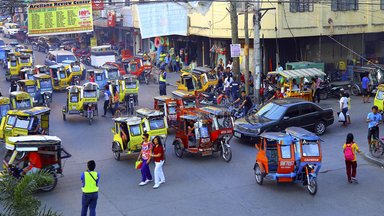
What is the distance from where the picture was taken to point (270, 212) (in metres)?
12.8

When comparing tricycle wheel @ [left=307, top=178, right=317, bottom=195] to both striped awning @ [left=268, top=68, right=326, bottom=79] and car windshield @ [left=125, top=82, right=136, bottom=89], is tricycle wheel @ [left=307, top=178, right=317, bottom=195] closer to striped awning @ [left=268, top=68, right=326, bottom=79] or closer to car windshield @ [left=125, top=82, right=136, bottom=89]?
striped awning @ [left=268, top=68, right=326, bottom=79]

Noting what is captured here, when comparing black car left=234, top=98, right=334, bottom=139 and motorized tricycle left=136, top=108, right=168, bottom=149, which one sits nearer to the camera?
motorized tricycle left=136, top=108, right=168, bottom=149

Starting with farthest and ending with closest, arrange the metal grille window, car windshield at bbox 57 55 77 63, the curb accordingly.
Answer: car windshield at bbox 57 55 77 63 < the metal grille window < the curb

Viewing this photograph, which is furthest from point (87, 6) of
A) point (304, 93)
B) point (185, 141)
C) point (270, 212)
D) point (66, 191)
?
point (270, 212)

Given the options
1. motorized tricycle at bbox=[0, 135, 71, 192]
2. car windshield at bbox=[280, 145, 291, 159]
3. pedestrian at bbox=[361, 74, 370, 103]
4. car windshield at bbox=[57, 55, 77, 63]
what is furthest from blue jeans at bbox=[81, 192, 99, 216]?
car windshield at bbox=[57, 55, 77, 63]

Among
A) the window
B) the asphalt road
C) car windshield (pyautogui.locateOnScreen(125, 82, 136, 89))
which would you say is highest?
the window

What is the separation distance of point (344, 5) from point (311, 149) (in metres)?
22.0

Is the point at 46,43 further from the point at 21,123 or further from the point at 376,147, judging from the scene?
the point at 376,147

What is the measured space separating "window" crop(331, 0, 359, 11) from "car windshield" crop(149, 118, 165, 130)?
18.6m

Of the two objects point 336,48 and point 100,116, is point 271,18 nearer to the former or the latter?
point 336,48

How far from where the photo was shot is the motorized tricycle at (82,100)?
24656 millimetres

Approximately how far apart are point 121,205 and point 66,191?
7.09 feet

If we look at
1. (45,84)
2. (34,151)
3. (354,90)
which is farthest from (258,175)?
(45,84)

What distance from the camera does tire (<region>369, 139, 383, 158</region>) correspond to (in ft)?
55.6
